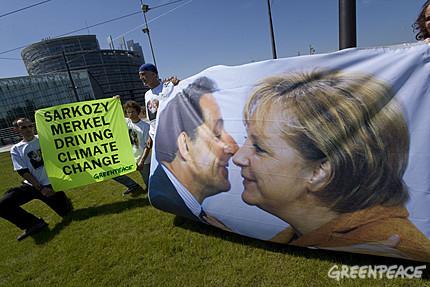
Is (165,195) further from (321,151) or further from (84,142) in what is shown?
(84,142)

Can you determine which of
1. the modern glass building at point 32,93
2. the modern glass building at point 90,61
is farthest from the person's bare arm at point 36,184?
the modern glass building at point 90,61

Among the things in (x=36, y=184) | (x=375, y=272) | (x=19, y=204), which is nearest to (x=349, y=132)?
(x=375, y=272)

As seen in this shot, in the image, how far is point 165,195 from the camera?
2744 millimetres

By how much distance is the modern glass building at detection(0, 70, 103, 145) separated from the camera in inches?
1553

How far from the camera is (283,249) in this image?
2260 mm

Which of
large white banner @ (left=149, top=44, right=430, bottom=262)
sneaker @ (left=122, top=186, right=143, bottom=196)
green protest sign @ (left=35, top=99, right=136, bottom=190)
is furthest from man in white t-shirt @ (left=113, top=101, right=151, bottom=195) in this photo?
large white banner @ (left=149, top=44, right=430, bottom=262)

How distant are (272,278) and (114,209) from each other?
286cm

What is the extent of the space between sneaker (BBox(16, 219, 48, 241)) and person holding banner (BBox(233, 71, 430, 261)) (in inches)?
131

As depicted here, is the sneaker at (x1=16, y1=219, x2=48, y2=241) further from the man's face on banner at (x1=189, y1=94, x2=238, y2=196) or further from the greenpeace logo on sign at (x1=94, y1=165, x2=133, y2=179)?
the man's face on banner at (x1=189, y1=94, x2=238, y2=196)

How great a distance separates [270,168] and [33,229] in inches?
143

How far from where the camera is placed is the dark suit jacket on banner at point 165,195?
264cm

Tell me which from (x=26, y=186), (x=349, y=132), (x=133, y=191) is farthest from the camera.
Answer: (x=133, y=191)

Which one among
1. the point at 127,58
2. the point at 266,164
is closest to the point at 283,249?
the point at 266,164

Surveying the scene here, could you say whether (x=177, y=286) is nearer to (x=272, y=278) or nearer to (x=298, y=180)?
(x=272, y=278)
